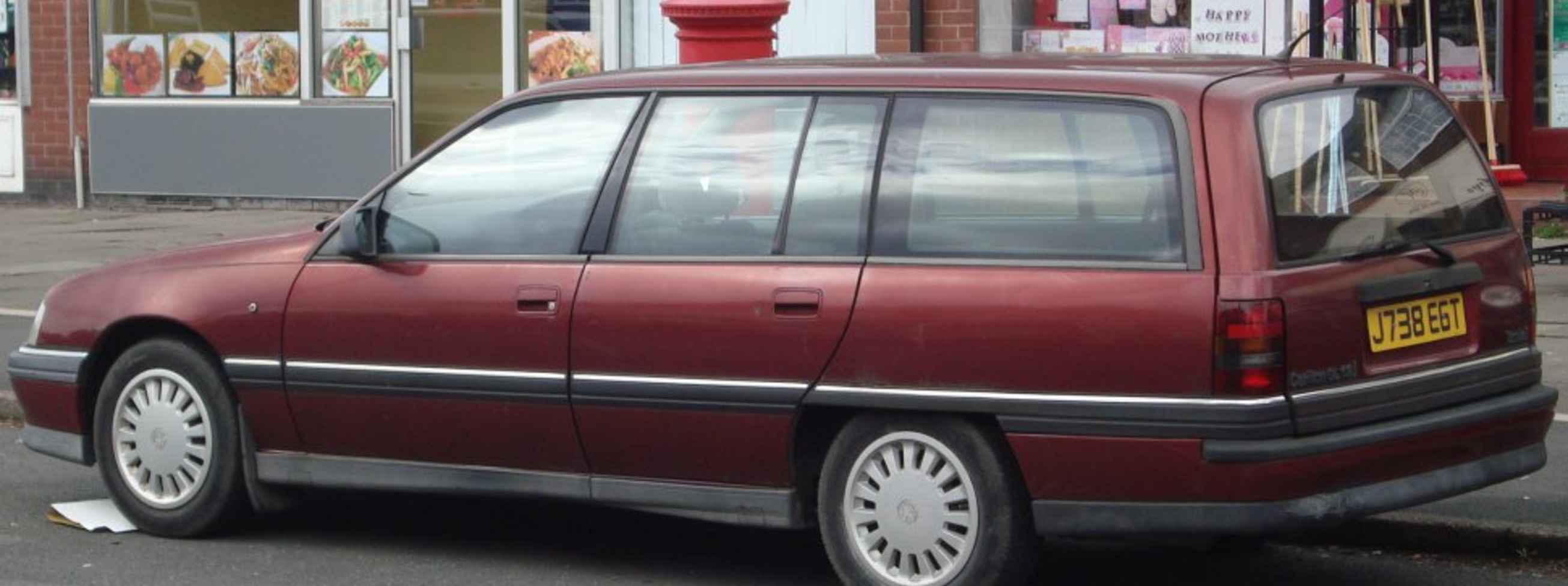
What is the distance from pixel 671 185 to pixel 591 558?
1255mm

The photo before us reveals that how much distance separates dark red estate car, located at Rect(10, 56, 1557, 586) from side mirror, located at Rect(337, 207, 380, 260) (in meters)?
0.01

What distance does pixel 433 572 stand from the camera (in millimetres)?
6711

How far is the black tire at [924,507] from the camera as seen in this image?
19.0 ft

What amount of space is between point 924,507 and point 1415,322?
4.34 feet

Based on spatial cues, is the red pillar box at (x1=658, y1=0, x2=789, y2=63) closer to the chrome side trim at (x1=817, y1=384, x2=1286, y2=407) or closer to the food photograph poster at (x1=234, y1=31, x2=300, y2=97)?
the chrome side trim at (x1=817, y1=384, x2=1286, y2=407)

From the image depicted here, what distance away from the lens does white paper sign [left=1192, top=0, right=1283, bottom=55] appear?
49.8ft

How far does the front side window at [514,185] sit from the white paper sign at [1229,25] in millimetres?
9204

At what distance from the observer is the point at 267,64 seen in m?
19.0

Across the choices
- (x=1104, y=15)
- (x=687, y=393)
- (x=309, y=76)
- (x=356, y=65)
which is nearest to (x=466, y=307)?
(x=687, y=393)

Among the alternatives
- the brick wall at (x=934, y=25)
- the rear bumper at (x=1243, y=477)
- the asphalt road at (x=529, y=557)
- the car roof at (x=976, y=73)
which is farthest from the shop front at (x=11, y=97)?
the rear bumper at (x=1243, y=477)

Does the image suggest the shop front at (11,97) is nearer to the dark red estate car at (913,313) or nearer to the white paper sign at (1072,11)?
the white paper sign at (1072,11)

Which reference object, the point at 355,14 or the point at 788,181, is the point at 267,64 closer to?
the point at 355,14

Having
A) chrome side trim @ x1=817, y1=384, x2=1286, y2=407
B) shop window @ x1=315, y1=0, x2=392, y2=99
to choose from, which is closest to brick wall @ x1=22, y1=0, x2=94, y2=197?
shop window @ x1=315, y1=0, x2=392, y2=99

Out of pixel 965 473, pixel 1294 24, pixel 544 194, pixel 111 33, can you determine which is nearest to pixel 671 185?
pixel 544 194
